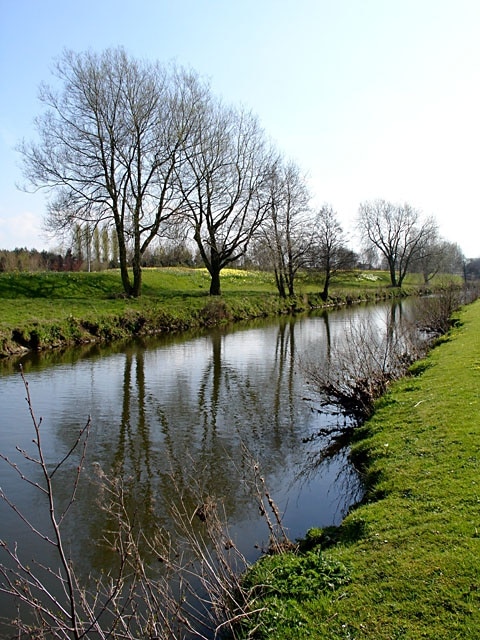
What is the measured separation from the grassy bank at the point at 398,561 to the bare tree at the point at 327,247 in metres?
40.2

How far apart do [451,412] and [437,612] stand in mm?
4900

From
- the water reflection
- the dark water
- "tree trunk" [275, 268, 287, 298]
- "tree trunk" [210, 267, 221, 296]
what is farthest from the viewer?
"tree trunk" [275, 268, 287, 298]

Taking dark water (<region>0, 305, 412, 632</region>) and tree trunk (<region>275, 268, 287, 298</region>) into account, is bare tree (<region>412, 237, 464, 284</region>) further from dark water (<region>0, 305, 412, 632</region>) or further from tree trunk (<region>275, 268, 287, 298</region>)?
dark water (<region>0, 305, 412, 632</region>)

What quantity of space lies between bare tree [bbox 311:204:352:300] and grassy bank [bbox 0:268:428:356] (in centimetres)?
242

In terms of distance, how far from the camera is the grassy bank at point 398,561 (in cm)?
358

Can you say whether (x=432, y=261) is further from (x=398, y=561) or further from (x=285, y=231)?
(x=398, y=561)

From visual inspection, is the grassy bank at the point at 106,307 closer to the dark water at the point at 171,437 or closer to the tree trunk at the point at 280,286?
the tree trunk at the point at 280,286

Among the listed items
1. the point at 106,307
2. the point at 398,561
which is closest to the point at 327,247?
the point at 106,307

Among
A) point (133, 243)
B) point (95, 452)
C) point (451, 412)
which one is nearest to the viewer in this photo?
point (451, 412)

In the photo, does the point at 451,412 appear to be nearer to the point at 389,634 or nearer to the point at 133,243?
the point at 389,634

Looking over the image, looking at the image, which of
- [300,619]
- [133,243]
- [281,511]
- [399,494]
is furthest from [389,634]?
[133,243]

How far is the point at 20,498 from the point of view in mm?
7371

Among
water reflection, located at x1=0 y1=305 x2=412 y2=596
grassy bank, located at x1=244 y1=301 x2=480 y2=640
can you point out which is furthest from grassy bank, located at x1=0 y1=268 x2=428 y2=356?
grassy bank, located at x1=244 y1=301 x2=480 y2=640

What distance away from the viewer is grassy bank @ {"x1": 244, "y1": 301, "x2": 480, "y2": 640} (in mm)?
3582
